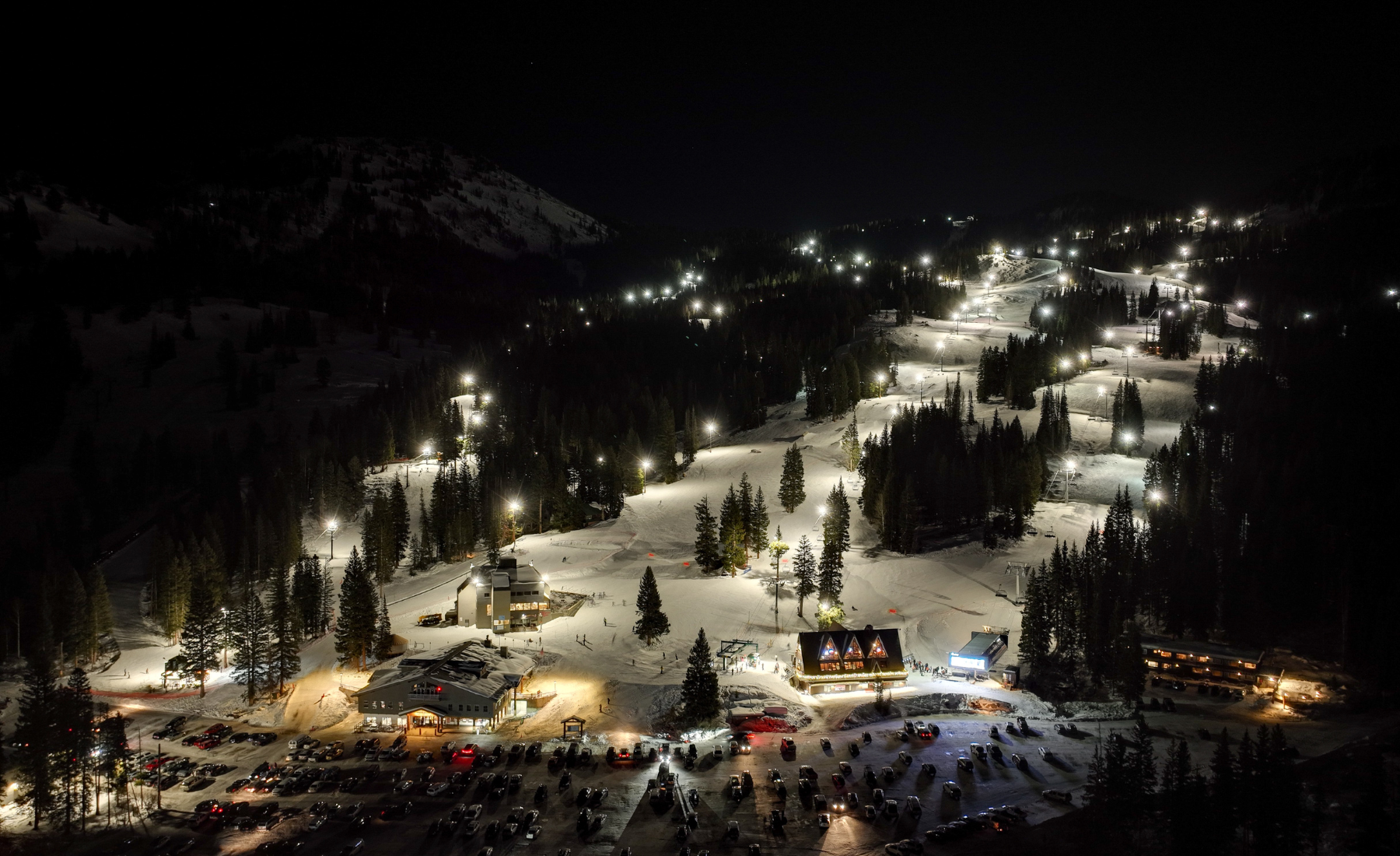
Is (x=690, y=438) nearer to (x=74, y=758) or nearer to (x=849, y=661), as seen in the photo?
(x=849, y=661)

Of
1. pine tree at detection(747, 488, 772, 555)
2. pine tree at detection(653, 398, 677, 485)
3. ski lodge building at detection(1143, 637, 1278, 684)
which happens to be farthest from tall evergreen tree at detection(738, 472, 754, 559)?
ski lodge building at detection(1143, 637, 1278, 684)

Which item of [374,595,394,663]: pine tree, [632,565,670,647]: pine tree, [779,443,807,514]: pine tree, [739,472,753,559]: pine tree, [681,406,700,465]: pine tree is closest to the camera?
[374,595,394,663]: pine tree

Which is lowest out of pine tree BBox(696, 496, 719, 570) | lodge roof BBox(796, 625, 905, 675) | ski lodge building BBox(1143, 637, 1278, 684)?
ski lodge building BBox(1143, 637, 1278, 684)

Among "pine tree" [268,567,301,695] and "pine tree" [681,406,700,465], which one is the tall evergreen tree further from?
"pine tree" [268,567,301,695]

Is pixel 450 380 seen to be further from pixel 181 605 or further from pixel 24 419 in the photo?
pixel 181 605

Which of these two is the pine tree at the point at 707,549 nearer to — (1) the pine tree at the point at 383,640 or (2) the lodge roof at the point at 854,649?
(2) the lodge roof at the point at 854,649

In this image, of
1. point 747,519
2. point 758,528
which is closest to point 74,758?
point 747,519

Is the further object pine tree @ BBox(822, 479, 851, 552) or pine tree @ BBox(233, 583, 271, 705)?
pine tree @ BBox(822, 479, 851, 552)
